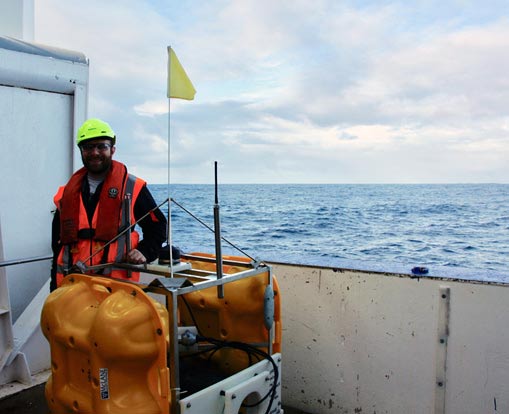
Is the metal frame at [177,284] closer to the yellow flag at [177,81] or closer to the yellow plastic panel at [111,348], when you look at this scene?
the yellow plastic panel at [111,348]

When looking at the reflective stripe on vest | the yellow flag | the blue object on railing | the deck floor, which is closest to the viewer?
the yellow flag

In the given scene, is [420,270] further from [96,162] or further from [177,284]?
[96,162]

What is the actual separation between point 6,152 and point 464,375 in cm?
336

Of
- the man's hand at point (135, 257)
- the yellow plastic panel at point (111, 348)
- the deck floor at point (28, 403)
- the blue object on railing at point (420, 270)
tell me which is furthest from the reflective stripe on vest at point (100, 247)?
the blue object on railing at point (420, 270)

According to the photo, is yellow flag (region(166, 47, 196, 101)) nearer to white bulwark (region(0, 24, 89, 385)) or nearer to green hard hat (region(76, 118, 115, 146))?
green hard hat (region(76, 118, 115, 146))

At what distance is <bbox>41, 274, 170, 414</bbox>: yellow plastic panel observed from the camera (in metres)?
1.85

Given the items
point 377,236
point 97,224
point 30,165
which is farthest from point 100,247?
point 377,236

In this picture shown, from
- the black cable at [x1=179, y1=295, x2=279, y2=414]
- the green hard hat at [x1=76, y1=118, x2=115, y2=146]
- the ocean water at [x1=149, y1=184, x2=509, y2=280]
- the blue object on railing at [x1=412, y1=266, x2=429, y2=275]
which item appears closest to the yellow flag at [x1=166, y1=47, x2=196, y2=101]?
the green hard hat at [x1=76, y1=118, x2=115, y2=146]

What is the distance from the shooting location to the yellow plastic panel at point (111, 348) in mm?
1854

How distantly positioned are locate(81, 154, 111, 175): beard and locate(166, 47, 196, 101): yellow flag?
0.67 meters

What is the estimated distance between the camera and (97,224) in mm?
2680

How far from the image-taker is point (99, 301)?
2.14m

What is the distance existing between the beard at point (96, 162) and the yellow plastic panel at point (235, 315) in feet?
2.70

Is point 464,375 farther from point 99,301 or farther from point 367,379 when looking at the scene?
point 99,301
